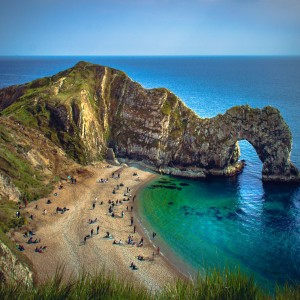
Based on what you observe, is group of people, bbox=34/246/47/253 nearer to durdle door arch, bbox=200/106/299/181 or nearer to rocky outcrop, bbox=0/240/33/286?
rocky outcrop, bbox=0/240/33/286

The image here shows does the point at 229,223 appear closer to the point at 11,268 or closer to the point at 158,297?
the point at 158,297

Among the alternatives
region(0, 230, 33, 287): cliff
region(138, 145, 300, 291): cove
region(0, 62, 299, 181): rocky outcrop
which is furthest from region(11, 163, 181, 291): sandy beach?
region(0, 62, 299, 181): rocky outcrop

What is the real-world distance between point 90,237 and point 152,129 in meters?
41.1

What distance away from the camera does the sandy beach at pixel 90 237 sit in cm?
4684

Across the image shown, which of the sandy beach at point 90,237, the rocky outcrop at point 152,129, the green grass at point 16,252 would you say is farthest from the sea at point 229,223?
the green grass at point 16,252

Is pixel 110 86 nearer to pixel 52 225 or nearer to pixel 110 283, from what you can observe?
pixel 52 225

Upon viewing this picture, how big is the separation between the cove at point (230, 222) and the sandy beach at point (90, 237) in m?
4.22

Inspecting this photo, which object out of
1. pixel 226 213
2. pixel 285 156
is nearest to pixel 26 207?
pixel 226 213

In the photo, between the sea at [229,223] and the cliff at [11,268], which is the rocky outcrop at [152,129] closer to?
the sea at [229,223]

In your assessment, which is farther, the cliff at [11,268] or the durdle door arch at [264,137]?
the durdle door arch at [264,137]

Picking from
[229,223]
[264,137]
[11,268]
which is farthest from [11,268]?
[264,137]

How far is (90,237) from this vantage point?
54.8 m

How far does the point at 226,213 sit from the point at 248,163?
31694 mm

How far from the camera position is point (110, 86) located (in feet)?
326
